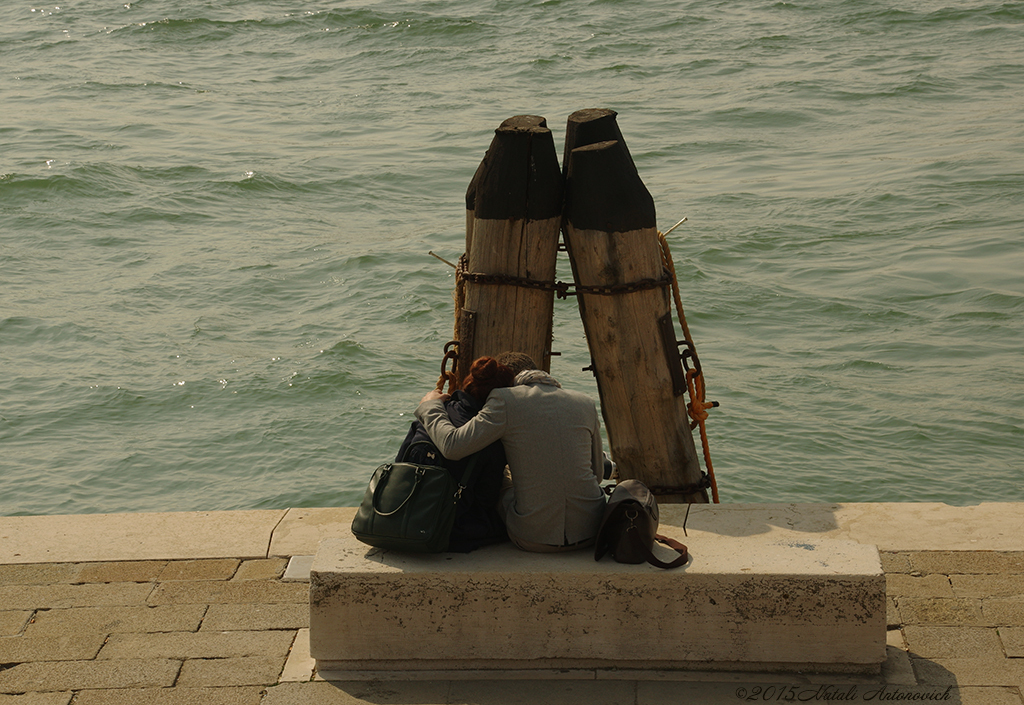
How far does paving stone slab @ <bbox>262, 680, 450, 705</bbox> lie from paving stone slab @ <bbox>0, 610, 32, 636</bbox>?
3.98 ft

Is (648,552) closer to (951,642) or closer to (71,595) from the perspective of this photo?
(951,642)

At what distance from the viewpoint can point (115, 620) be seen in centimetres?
449

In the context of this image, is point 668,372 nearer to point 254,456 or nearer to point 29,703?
point 29,703

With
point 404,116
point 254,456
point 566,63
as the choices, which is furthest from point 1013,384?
point 566,63

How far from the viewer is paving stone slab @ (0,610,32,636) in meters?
4.41

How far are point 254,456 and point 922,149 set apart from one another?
41.0 ft

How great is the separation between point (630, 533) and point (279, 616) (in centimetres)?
155

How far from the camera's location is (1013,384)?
952 centimetres

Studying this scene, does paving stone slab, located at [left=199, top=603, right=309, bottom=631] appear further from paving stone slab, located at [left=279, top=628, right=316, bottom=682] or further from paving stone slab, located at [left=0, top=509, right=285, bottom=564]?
paving stone slab, located at [left=0, top=509, right=285, bottom=564]

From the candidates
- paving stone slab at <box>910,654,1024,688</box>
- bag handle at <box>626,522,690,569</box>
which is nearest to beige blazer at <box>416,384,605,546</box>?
bag handle at <box>626,522,690,569</box>

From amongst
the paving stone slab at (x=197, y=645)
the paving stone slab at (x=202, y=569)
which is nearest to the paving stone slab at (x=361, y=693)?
the paving stone slab at (x=197, y=645)

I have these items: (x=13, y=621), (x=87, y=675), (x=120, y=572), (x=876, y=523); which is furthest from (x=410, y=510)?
(x=876, y=523)

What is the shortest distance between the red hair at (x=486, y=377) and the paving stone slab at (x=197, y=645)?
1.23m

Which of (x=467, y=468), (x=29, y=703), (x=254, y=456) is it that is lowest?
(x=254, y=456)
